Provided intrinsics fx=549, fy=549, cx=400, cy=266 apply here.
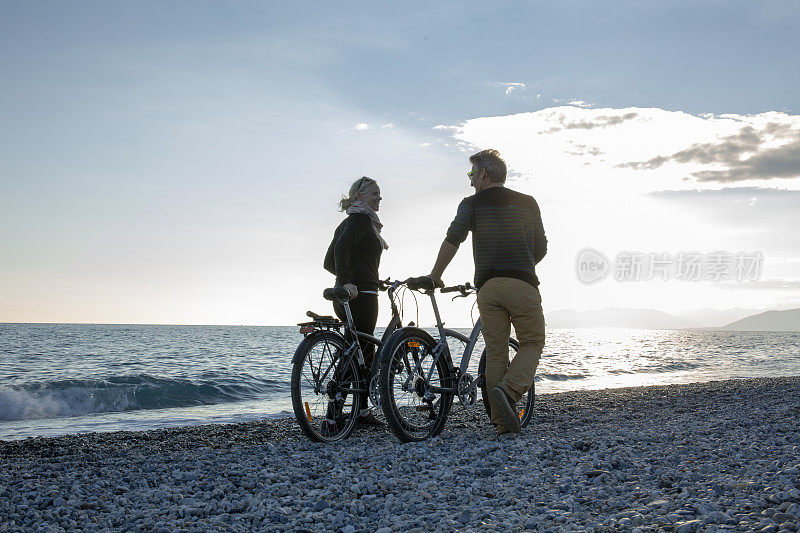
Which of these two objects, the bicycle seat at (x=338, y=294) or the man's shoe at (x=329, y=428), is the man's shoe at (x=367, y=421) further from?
the bicycle seat at (x=338, y=294)

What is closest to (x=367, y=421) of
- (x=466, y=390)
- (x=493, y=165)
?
(x=466, y=390)

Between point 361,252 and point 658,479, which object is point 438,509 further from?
point 361,252

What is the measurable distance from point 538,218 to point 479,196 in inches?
25.3

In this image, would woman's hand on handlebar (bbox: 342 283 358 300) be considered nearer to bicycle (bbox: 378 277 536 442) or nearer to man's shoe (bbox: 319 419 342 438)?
bicycle (bbox: 378 277 536 442)

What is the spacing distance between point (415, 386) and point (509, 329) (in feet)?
3.50

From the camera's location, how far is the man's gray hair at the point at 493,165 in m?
5.25

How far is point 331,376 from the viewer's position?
5309 millimetres

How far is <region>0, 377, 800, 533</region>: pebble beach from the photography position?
302cm

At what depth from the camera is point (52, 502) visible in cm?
362

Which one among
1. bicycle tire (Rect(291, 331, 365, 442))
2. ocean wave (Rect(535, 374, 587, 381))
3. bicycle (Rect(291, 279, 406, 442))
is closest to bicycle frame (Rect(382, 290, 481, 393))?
bicycle (Rect(291, 279, 406, 442))

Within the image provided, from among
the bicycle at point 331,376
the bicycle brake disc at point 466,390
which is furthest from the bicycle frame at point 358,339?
the bicycle brake disc at point 466,390

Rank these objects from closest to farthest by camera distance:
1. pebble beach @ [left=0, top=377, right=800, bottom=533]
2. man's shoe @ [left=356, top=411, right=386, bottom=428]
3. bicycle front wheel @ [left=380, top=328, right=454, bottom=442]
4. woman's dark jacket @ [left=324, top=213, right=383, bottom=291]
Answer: pebble beach @ [left=0, top=377, right=800, bottom=533]
bicycle front wheel @ [left=380, top=328, right=454, bottom=442]
woman's dark jacket @ [left=324, top=213, right=383, bottom=291]
man's shoe @ [left=356, top=411, right=386, bottom=428]

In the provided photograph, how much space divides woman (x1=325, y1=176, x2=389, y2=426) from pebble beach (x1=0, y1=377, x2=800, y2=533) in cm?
118

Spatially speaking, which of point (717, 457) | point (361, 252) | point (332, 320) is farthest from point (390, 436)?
point (717, 457)
